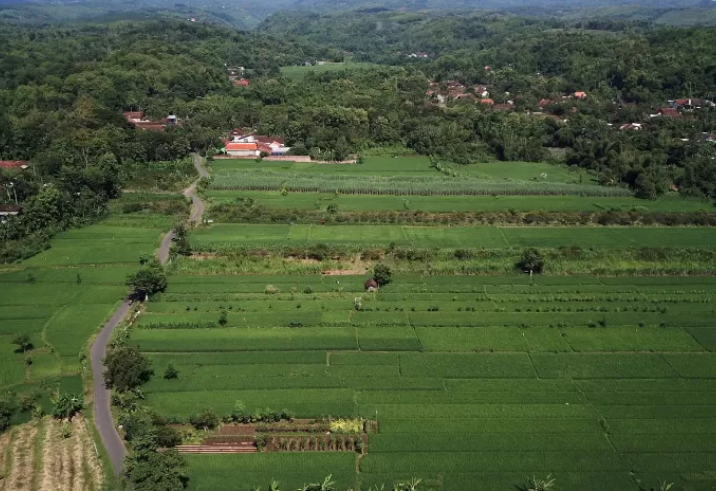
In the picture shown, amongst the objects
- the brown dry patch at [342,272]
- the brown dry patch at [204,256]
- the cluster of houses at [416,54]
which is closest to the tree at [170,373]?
the brown dry patch at [342,272]

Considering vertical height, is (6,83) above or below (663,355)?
above

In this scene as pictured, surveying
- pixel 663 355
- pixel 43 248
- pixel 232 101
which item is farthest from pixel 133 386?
pixel 232 101

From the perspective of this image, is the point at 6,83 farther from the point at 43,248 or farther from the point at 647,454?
the point at 647,454

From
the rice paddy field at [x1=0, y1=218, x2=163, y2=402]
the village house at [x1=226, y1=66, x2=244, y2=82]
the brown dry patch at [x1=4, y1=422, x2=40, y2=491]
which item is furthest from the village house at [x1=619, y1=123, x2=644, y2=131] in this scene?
the brown dry patch at [x1=4, y1=422, x2=40, y2=491]

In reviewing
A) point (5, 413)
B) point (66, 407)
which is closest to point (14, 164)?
point (5, 413)

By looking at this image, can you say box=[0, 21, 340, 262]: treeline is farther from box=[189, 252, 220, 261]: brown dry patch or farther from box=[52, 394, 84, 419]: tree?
box=[52, 394, 84, 419]: tree

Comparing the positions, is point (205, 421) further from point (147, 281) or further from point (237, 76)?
point (237, 76)

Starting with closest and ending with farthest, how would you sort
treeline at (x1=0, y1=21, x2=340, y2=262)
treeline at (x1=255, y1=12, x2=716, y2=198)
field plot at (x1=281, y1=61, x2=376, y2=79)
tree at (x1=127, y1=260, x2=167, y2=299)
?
tree at (x1=127, y1=260, x2=167, y2=299) < treeline at (x1=0, y1=21, x2=340, y2=262) < treeline at (x1=255, y1=12, x2=716, y2=198) < field plot at (x1=281, y1=61, x2=376, y2=79)
